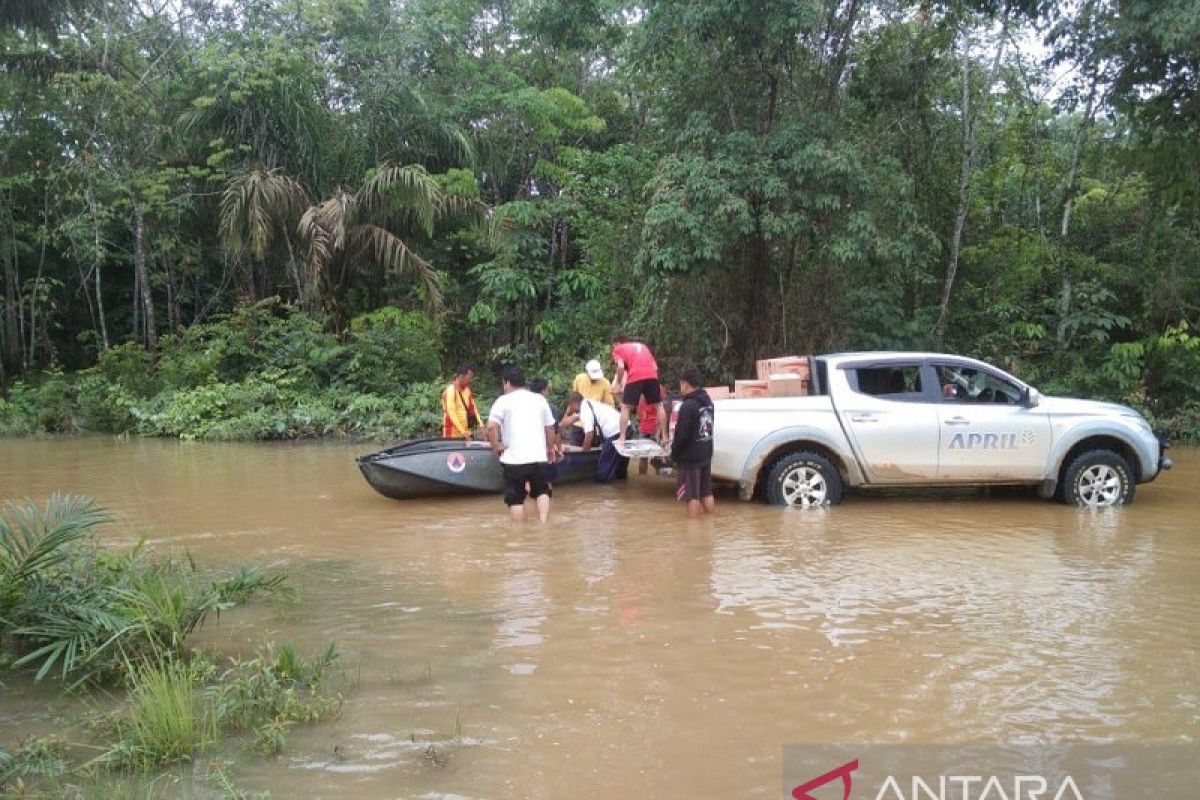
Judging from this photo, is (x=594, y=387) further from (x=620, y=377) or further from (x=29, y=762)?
(x=29, y=762)

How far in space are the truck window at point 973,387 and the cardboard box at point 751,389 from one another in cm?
176

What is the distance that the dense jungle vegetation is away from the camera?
1559cm

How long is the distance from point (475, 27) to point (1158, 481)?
19202 millimetres

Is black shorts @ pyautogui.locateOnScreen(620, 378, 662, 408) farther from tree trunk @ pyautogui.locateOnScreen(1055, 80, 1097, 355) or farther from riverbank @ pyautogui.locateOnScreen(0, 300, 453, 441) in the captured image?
tree trunk @ pyautogui.locateOnScreen(1055, 80, 1097, 355)

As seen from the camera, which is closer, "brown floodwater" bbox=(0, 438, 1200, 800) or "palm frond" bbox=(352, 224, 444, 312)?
"brown floodwater" bbox=(0, 438, 1200, 800)

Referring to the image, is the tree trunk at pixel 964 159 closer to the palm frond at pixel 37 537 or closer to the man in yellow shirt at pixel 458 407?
the man in yellow shirt at pixel 458 407

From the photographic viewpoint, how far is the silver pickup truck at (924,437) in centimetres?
986

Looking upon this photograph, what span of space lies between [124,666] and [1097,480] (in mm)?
9052

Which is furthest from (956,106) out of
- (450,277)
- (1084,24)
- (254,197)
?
(254,197)

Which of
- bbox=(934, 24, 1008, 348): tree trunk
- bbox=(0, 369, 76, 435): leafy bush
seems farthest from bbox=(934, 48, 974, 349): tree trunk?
bbox=(0, 369, 76, 435): leafy bush

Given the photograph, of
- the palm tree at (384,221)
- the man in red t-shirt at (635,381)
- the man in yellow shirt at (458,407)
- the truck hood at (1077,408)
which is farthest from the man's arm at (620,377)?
the palm tree at (384,221)

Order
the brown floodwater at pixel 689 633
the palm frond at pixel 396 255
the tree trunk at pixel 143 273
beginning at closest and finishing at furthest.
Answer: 1. the brown floodwater at pixel 689 633
2. the palm frond at pixel 396 255
3. the tree trunk at pixel 143 273

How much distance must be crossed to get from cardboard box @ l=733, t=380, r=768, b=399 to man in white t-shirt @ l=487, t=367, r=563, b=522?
92.8 inches

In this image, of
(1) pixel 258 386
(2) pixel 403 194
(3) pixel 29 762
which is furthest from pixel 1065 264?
(3) pixel 29 762
